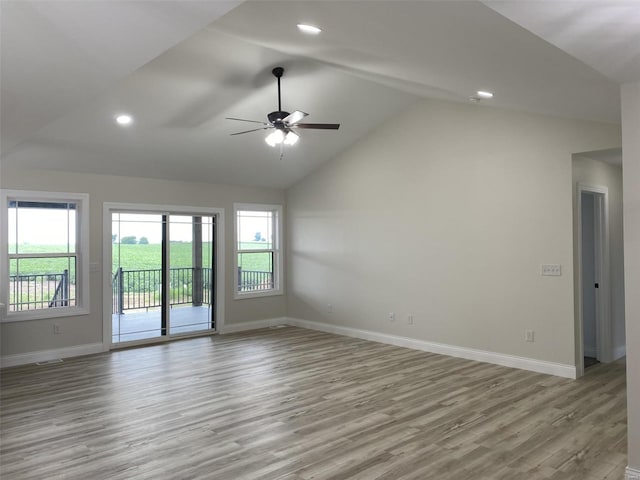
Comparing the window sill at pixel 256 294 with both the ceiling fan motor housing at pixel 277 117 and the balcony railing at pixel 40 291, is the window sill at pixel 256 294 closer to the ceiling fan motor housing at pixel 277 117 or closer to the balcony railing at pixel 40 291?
the balcony railing at pixel 40 291

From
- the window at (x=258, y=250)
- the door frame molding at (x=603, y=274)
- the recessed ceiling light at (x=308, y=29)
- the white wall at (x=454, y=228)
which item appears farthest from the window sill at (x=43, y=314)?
the door frame molding at (x=603, y=274)

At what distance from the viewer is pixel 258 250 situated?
8680 millimetres

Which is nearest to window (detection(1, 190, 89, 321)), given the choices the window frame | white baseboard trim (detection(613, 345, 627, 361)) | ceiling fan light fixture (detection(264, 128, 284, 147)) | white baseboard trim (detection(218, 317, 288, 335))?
white baseboard trim (detection(218, 317, 288, 335))

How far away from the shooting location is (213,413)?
428cm

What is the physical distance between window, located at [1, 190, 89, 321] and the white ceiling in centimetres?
55

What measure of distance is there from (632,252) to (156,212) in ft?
20.8

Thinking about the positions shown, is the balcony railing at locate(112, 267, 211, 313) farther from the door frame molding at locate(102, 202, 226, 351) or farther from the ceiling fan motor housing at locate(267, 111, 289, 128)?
the ceiling fan motor housing at locate(267, 111, 289, 128)

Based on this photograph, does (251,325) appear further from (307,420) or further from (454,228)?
(307,420)

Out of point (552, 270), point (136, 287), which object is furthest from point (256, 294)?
point (552, 270)

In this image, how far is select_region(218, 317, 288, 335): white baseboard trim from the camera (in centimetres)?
807

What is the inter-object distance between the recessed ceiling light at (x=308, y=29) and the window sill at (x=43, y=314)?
5051mm

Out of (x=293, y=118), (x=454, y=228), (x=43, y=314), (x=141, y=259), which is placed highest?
(x=293, y=118)

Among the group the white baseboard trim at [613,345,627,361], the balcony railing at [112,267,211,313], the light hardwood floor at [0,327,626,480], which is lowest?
the light hardwood floor at [0,327,626,480]

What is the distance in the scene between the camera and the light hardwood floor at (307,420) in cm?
325
